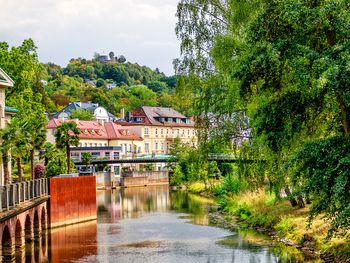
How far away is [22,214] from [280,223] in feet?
50.3

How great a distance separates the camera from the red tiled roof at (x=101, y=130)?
365 feet

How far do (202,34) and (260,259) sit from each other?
A: 47.1 ft

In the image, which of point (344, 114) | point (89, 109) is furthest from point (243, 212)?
point (89, 109)

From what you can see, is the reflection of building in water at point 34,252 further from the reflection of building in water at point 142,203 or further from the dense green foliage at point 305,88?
the reflection of building in water at point 142,203

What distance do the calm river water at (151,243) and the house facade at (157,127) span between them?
71.7m

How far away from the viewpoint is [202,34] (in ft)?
128

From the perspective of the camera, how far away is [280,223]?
130ft

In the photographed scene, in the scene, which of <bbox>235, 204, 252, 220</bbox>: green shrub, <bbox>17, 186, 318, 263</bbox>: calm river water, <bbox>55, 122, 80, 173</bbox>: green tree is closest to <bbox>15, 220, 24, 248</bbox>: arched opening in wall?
<bbox>17, 186, 318, 263</bbox>: calm river water

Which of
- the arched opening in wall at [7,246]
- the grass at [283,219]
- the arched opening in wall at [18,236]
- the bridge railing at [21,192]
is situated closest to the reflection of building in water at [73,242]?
the arched opening in wall at [18,236]

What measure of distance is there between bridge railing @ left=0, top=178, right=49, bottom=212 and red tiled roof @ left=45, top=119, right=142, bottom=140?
→ 6694cm

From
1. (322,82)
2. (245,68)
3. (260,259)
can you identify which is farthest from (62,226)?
(322,82)

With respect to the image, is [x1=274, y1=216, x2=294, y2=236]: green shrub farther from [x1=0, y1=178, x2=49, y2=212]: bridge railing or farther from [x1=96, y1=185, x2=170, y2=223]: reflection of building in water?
[x1=96, y1=185, x2=170, y2=223]: reflection of building in water

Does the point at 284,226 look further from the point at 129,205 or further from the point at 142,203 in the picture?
the point at 142,203

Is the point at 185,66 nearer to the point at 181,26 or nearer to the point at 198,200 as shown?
the point at 181,26
